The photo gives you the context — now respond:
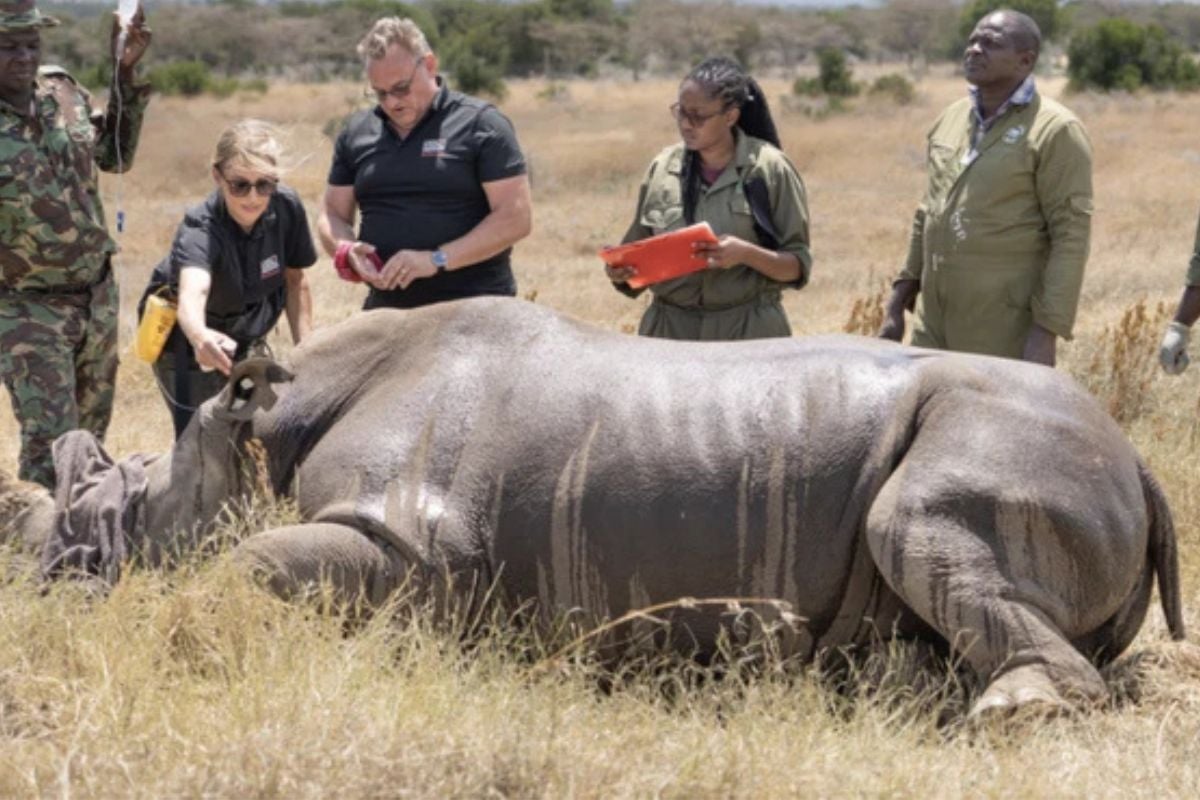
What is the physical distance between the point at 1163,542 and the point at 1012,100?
2096 mm

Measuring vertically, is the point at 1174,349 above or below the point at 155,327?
below

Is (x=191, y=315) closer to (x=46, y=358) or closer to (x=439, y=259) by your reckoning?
(x=439, y=259)

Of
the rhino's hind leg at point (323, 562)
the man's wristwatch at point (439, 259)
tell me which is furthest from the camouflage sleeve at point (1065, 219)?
the rhino's hind leg at point (323, 562)

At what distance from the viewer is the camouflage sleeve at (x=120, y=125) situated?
773cm

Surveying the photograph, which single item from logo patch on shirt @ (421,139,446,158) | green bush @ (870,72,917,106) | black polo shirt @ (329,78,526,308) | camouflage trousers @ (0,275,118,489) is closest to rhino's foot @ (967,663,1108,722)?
black polo shirt @ (329,78,526,308)

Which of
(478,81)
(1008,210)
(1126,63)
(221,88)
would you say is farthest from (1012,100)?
(221,88)

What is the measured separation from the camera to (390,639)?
202 inches

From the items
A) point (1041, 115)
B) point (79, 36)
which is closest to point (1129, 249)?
point (1041, 115)

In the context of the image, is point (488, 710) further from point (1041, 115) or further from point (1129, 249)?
point (1129, 249)

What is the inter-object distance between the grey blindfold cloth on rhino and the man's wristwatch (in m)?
1.34

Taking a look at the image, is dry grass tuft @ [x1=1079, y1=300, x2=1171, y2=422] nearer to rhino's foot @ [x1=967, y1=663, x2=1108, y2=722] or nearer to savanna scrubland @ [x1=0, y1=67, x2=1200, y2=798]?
savanna scrubland @ [x1=0, y1=67, x2=1200, y2=798]

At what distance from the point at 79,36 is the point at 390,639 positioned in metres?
51.7

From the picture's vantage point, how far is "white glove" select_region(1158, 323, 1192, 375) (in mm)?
7203

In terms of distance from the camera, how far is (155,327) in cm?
661
